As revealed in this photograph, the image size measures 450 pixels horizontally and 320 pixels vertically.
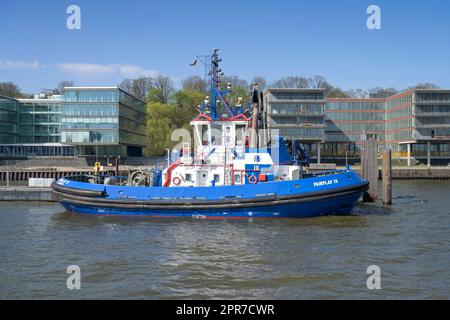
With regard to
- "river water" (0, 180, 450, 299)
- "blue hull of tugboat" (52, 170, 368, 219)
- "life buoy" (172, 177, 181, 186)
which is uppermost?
"life buoy" (172, 177, 181, 186)

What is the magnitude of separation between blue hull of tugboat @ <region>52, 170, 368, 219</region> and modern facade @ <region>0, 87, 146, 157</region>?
47.0 meters

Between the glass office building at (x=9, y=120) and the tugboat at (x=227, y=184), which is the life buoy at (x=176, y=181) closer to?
the tugboat at (x=227, y=184)

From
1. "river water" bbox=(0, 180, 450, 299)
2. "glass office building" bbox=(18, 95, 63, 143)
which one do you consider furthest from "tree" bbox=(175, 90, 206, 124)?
"river water" bbox=(0, 180, 450, 299)

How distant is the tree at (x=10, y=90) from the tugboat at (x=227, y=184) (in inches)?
3127

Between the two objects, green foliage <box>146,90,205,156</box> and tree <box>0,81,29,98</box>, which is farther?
tree <box>0,81,29,98</box>

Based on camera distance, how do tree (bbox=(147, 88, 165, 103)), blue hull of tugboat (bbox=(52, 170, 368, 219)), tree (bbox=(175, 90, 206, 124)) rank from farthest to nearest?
tree (bbox=(147, 88, 165, 103))
tree (bbox=(175, 90, 206, 124))
blue hull of tugboat (bbox=(52, 170, 368, 219))

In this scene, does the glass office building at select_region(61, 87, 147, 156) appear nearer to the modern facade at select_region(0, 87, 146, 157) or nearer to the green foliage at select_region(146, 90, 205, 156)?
the modern facade at select_region(0, 87, 146, 157)

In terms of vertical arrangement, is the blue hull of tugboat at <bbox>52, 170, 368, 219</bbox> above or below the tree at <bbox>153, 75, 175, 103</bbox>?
below

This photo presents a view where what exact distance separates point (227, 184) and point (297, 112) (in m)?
53.0

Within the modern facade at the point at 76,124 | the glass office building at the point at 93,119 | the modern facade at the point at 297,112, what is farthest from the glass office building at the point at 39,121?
the modern facade at the point at 297,112

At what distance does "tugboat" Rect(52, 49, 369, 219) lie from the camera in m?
19.7

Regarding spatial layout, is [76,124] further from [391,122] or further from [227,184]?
[391,122]

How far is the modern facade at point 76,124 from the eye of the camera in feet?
214
